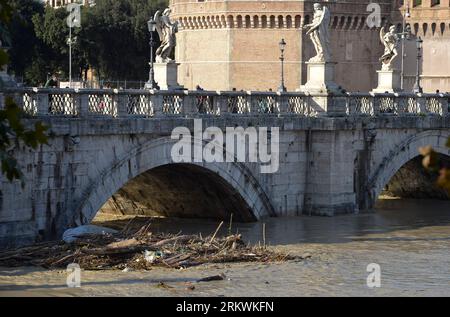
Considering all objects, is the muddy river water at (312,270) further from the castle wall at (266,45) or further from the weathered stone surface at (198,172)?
the castle wall at (266,45)

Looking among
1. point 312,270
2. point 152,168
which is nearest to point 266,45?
point 152,168

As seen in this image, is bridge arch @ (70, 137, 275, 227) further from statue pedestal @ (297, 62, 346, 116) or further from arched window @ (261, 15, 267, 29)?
arched window @ (261, 15, 267, 29)

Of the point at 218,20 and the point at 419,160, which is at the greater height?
the point at 218,20

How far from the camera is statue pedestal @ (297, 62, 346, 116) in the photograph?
3122cm

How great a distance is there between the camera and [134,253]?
75.3 feet

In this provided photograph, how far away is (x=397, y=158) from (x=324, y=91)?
355cm

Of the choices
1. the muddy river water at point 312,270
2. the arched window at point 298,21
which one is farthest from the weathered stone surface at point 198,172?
the arched window at point 298,21

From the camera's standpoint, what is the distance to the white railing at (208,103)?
2391 centimetres

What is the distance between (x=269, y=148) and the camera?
29.8 meters

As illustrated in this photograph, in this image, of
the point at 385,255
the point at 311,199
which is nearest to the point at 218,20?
the point at 311,199

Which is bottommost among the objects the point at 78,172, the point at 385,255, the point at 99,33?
the point at 385,255

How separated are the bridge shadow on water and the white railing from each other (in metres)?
2.39
